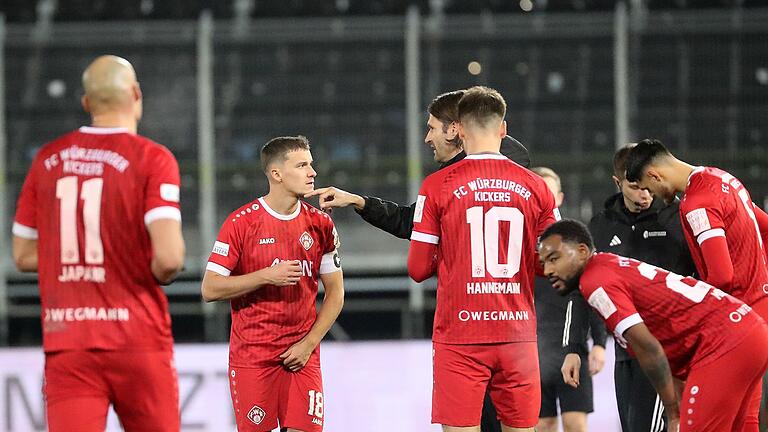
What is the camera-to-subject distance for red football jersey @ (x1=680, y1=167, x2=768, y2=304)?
4.91 m

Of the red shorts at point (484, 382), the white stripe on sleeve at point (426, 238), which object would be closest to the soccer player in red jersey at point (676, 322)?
the red shorts at point (484, 382)

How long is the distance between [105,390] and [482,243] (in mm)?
1712

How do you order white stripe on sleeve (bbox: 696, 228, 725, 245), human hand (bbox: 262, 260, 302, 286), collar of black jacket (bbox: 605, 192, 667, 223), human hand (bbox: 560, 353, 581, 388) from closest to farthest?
white stripe on sleeve (bbox: 696, 228, 725, 245) → human hand (bbox: 262, 260, 302, 286) → human hand (bbox: 560, 353, 581, 388) → collar of black jacket (bbox: 605, 192, 667, 223)

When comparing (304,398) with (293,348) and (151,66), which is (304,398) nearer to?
(293,348)

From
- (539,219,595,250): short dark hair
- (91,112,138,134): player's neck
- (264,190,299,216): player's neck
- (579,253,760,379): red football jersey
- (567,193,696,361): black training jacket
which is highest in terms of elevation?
(91,112,138,134): player's neck

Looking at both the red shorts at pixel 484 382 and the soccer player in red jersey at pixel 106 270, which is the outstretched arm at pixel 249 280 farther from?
the soccer player in red jersey at pixel 106 270

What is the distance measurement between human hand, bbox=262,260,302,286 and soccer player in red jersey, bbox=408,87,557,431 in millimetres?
599

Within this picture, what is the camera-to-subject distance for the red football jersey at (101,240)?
373 cm

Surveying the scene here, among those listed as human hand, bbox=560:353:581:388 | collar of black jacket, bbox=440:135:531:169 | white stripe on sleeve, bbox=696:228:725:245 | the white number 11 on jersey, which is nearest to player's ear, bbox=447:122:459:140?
collar of black jacket, bbox=440:135:531:169

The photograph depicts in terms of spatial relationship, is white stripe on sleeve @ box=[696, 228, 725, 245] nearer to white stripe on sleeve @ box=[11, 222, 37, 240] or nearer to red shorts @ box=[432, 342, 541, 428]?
red shorts @ box=[432, 342, 541, 428]

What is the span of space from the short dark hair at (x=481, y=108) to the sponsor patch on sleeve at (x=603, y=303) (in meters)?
0.90

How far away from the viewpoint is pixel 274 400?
5113 mm

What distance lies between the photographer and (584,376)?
631cm

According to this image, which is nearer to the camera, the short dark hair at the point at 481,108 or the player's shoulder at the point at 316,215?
the short dark hair at the point at 481,108
